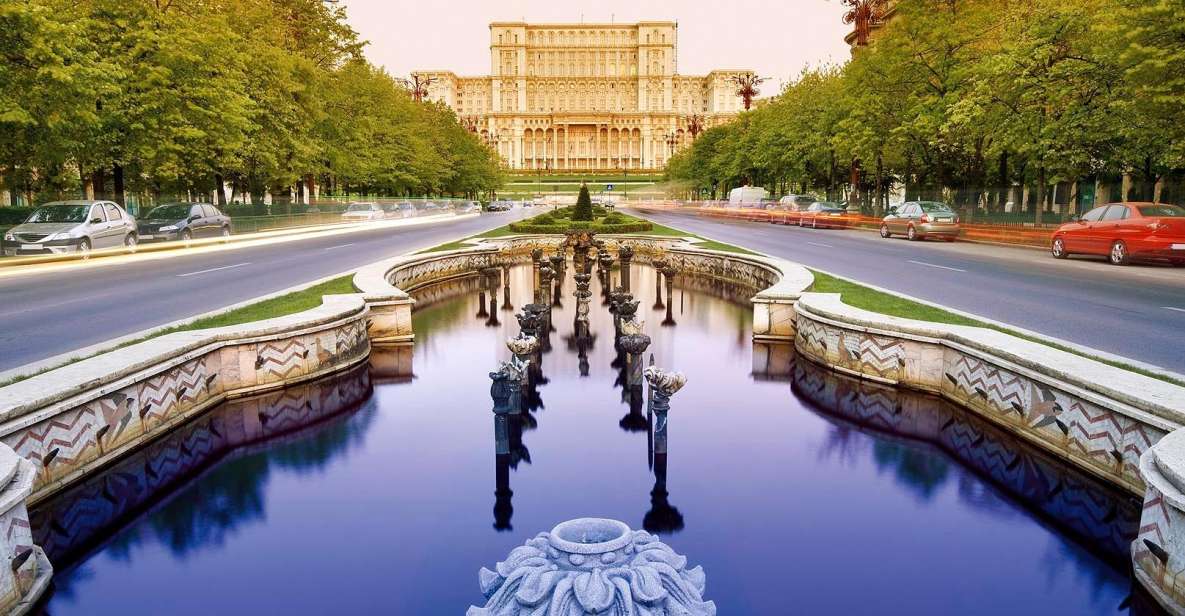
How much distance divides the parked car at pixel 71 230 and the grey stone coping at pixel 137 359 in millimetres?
17820

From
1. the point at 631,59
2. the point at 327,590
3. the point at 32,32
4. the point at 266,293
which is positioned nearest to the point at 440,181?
the point at 32,32

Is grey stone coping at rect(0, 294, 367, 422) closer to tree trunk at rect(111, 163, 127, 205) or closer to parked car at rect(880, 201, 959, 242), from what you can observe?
tree trunk at rect(111, 163, 127, 205)

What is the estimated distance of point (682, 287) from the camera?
21.1 m

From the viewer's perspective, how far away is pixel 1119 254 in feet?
69.2

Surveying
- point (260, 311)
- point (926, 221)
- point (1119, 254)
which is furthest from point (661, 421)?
point (926, 221)

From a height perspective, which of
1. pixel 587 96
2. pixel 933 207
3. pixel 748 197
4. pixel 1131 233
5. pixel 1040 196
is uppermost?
pixel 587 96

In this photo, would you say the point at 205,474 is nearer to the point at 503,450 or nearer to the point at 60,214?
the point at 503,450

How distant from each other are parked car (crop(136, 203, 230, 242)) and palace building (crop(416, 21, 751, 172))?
145 m

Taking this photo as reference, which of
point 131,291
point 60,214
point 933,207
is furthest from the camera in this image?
point 933,207

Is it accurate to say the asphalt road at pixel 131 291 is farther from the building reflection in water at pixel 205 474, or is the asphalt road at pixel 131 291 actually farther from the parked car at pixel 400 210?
the parked car at pixel 400 210

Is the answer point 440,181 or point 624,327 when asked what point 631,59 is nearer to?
point 440,181

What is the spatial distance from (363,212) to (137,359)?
49092 millimetres

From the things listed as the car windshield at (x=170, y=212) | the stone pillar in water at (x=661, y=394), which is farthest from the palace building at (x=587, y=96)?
the stone pillar in water at (x=661, y=394)

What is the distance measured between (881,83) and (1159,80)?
→ 18.4m
